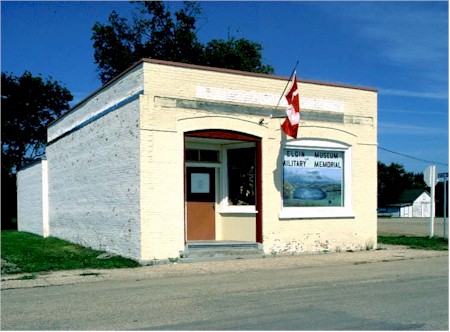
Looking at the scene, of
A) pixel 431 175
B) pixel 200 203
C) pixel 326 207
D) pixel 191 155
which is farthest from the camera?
pixel 431 175

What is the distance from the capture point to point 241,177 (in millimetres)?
16516

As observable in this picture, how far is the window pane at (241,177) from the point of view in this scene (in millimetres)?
16281

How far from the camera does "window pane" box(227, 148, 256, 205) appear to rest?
16.3 meters

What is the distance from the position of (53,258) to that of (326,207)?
25.6ft

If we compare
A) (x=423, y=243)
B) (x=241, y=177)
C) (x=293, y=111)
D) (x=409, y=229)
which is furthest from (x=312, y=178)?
(x=409, y=229)

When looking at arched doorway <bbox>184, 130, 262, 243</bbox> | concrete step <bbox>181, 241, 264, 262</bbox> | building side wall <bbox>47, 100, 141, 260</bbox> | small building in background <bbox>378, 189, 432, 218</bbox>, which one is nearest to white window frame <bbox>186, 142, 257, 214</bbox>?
arched doorway <bbox>184, 130, 262, 243</bbox>

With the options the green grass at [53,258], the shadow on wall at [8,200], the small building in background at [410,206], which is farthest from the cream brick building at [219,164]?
the small building in background at [410,206]

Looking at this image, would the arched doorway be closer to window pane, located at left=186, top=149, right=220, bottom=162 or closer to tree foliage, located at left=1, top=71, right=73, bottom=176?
window pane, located at left=186, top=149, right=220, bottom=162

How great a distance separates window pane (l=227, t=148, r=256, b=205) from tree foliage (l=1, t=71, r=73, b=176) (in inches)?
1172

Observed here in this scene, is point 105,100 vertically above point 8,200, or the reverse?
point 105,100

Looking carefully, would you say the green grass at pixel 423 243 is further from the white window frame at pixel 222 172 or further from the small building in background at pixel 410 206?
the small building in background at pixel 410 206

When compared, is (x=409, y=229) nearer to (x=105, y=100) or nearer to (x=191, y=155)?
(x=191, y=155)

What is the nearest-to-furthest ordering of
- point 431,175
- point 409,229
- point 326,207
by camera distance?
point 326,207 < point 431,175 < point 409,229

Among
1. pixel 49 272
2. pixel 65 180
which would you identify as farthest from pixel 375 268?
pixel 65 180
